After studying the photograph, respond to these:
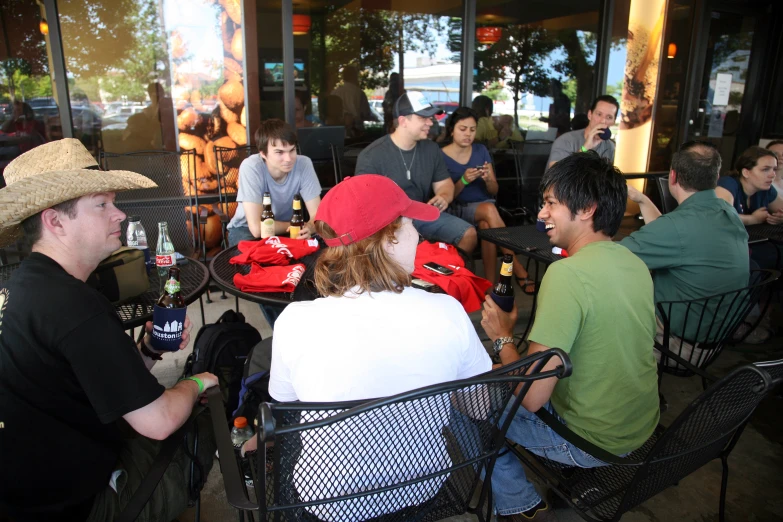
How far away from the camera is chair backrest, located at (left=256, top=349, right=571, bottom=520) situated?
1.06 m

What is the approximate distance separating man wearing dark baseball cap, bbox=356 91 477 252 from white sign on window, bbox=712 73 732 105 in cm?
448

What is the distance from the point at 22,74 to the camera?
397 centimetres

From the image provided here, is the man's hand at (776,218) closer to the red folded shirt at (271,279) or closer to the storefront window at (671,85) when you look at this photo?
the storefront window at (671,85)

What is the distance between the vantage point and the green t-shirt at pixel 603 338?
150cm

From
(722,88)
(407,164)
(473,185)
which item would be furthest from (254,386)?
(722,88)

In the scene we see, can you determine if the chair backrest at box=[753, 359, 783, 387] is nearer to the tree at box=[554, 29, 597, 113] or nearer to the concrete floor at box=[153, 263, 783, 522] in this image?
the concrete floor at box=[153, 263, 783, 522]

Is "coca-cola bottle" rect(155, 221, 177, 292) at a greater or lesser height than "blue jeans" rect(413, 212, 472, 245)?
greater

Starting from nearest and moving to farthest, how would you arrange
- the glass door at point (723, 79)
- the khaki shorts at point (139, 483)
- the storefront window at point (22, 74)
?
the khaki shorts at point (139, 483), the storefront window at point (22, 74), the glass door at point (723, 79)

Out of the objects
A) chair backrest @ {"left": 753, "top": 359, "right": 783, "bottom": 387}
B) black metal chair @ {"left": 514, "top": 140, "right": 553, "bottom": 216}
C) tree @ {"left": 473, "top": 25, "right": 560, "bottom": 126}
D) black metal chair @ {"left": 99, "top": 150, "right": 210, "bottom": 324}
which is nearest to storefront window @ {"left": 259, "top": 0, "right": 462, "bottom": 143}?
tree @ {"left": 473, "top": 25, "right": 560, "bottom": 126}

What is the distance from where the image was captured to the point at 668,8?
605cm

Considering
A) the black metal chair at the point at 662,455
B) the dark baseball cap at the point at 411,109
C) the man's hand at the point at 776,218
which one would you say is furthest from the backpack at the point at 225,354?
the man's hand at the point at 776,218

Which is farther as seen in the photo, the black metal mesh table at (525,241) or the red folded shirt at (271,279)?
the black metal mesh table at (525,241)

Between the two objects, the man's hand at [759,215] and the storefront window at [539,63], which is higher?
the storefront window at [539,63]

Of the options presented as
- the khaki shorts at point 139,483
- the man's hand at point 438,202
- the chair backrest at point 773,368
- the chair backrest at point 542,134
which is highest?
the chair backrest at point 542,134
